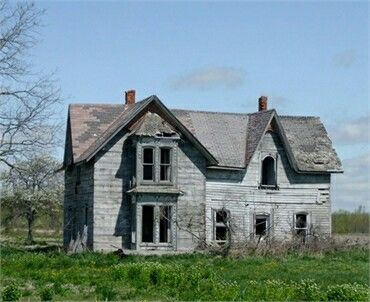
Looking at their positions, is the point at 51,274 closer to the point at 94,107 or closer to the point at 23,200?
the point at 94,107

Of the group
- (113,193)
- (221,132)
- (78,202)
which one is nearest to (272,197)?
(221,132)

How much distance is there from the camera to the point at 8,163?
3453cm

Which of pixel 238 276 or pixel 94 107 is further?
pixel 94 107

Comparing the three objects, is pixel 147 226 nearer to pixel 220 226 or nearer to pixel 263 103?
pixel 220 226

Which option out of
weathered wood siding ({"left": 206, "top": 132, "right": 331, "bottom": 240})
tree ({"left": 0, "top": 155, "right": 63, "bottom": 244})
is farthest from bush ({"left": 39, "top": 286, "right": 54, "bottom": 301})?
tree ({"left": 0, "top": 155, "right": 63, "bottom": 244})

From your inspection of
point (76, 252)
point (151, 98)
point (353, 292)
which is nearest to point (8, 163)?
point (76, 252)

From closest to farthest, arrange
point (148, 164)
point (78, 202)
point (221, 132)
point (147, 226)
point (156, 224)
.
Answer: point (156, 224) < point (148, 164) < point (147, 226) < point (78, 202) < point (221, 132)

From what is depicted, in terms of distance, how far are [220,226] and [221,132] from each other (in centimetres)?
490

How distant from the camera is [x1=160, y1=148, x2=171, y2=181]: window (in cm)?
3748

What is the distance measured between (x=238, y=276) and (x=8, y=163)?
536 inches

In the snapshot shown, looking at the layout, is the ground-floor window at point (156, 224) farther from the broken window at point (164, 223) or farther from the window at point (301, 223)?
the window at point (301, 223)

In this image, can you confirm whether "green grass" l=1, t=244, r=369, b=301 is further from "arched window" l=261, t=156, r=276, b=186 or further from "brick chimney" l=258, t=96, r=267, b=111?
"brick chimney" l=258, t=96, r=267, b=111

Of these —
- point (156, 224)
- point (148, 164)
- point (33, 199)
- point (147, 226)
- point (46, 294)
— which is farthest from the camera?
point (33, 199)

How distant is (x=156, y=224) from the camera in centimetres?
3675
